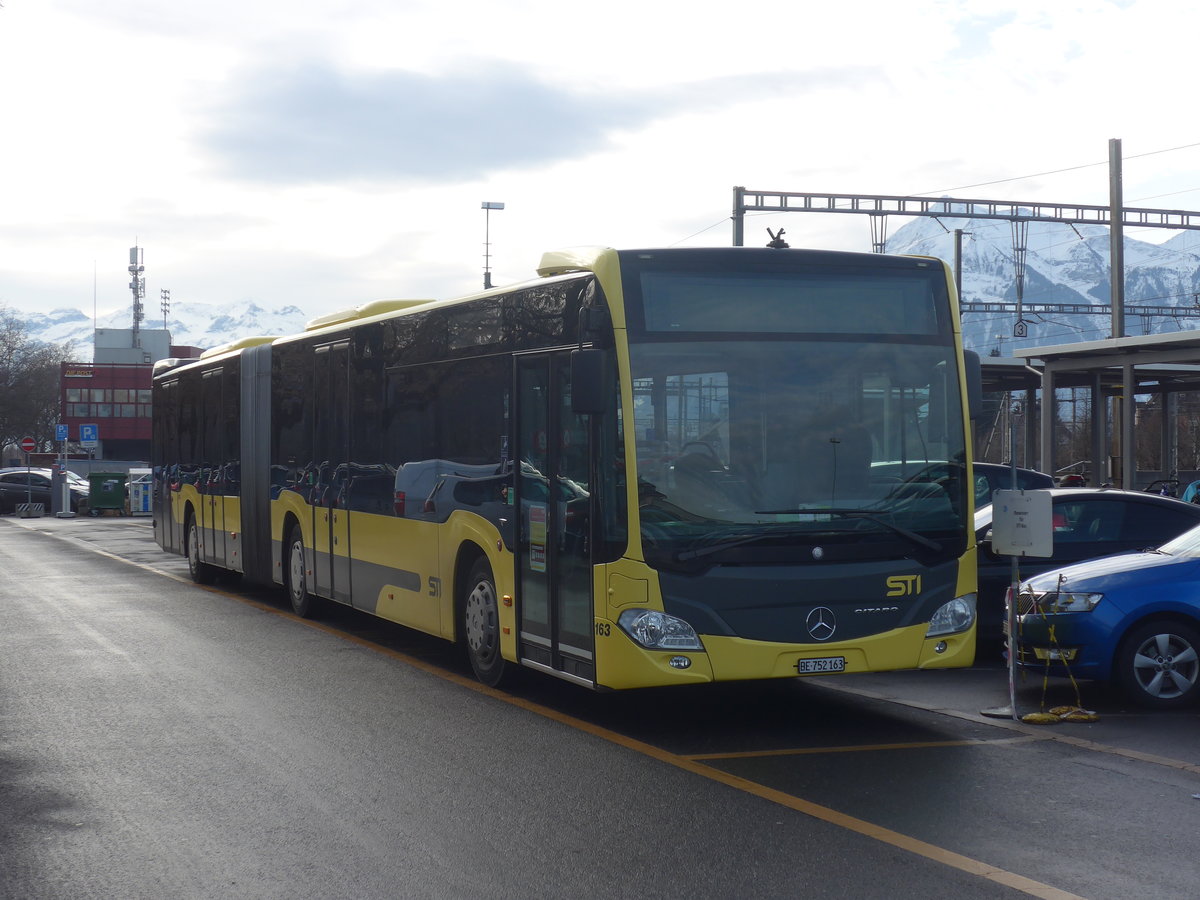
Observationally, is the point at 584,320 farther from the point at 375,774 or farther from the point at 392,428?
the point at 392,428

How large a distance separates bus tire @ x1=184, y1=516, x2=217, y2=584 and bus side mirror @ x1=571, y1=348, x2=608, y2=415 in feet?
41.2

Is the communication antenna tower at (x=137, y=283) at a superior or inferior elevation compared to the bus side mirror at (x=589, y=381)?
superior

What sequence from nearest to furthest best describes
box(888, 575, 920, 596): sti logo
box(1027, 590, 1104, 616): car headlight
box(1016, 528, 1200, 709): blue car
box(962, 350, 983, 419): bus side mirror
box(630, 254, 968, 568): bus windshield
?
box(630, 254, 968, 568): bus windshield → box(888, 575, 920, 596): sti logo → box(962, 350, 983, 419): bus side mirror → box(1016, 528, 1200, 709): blue car → box(1027, 590, 1104, 616): car headlight

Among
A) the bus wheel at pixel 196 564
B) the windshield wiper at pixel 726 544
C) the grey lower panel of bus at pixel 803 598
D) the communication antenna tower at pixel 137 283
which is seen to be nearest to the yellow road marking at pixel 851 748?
the grey lower panel of bus at pixel 803 598

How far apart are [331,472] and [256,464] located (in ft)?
9.71

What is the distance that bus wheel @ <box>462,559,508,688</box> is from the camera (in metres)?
10.1

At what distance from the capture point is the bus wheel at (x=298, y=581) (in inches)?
595

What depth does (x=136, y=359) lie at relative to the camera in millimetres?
118812

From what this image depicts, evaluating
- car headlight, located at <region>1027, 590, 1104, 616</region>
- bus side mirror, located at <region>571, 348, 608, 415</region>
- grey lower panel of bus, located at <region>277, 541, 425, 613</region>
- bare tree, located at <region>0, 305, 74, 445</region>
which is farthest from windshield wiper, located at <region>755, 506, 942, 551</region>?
bare tree, located at <region>0, 305, 74, 445</region>

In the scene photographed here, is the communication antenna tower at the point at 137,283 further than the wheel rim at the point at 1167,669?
Yes

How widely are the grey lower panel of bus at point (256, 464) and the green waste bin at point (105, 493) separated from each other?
32.3m

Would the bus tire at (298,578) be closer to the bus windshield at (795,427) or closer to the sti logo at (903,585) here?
the bus windshield at (795,427)

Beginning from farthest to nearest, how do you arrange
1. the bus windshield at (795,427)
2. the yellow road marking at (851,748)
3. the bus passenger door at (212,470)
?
the bus passenger door at (212,470), the bus windshield at (795,427), the yellow road marking at (851,748)

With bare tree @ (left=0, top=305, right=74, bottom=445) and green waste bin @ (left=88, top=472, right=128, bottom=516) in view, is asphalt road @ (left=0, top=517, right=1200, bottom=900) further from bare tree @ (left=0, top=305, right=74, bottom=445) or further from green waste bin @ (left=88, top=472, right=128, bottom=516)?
bare tree @ (left=0, top=305, right=74, bottom=445)
